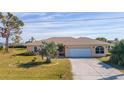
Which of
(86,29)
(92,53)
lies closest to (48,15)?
(86,29)

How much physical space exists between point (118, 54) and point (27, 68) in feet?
12.8

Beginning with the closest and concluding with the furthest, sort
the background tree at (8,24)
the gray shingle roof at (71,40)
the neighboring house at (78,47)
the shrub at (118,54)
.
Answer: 1. the background tree at (8,24)
2. the gray shingle roof at (71,40)
3. the neighboring house at (78,47)
4. the shrub at (118,54)

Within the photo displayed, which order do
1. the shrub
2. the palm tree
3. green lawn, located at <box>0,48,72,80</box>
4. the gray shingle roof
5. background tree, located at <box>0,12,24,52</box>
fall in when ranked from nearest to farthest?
background tree, located at <box>0,12,24,52</box> → green lawn, located at <box>0,48,72,80</box> → the gray shingle roof → the shrub → the palm tree

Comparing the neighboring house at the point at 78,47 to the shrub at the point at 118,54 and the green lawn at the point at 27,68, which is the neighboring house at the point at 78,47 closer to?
the shrub at the point at 118,54

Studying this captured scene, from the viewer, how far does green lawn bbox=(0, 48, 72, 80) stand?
1316cm

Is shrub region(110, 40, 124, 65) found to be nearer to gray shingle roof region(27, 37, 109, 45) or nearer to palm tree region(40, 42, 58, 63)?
gray shingle roof region(27, 37, 109, 45)

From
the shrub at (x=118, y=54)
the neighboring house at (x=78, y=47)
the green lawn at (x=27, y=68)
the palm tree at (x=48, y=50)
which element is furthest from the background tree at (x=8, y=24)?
the shrub at (x=118, y=54)

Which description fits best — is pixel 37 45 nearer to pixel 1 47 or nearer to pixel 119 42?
pixel 1 47

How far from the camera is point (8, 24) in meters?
13.8

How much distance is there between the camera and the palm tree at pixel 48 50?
15044 millimetres

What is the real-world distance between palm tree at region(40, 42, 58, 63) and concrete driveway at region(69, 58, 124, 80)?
0.87 metres

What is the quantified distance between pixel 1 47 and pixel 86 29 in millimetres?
3336

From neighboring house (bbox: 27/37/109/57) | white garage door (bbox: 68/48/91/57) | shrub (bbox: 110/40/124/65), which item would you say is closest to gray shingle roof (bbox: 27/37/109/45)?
neighboring house (bbox: 27/37/109/57)

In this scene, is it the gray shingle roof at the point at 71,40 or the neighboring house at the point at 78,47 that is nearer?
the gray shingle roof at the point at 71,40
